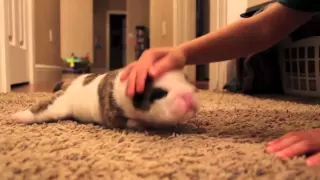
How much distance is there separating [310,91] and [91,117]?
3.14ft

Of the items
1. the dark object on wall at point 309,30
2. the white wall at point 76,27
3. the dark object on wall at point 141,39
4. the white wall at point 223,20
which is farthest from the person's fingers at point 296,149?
the white wall at point 76,27

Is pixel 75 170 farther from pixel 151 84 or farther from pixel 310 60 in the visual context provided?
pixel 310 60

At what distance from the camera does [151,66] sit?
655 millimetres

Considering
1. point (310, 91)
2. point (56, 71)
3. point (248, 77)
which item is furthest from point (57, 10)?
point (310, 91)

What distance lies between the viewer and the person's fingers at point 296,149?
51 centimetres

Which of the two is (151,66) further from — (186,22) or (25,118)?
(186,22)

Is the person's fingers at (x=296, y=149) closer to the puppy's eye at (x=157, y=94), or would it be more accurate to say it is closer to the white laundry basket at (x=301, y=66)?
the puppy's eye at (x=157, y=94)

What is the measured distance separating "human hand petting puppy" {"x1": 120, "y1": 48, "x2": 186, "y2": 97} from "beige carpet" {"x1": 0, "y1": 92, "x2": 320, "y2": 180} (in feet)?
0.29

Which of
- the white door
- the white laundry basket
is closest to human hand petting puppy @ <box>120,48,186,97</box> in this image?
the white laundry basket

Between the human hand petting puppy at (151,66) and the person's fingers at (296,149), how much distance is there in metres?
0.24

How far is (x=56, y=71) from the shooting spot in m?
3.54

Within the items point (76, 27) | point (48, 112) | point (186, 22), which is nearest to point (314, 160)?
point (48, 112)

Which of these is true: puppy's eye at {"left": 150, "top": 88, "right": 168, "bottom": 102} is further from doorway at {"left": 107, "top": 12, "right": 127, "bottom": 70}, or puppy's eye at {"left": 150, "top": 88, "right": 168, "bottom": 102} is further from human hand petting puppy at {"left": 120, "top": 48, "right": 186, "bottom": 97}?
doorway at {"left": 107, "top": 12, "right": 127, "bottom": 70}

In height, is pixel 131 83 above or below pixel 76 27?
below
